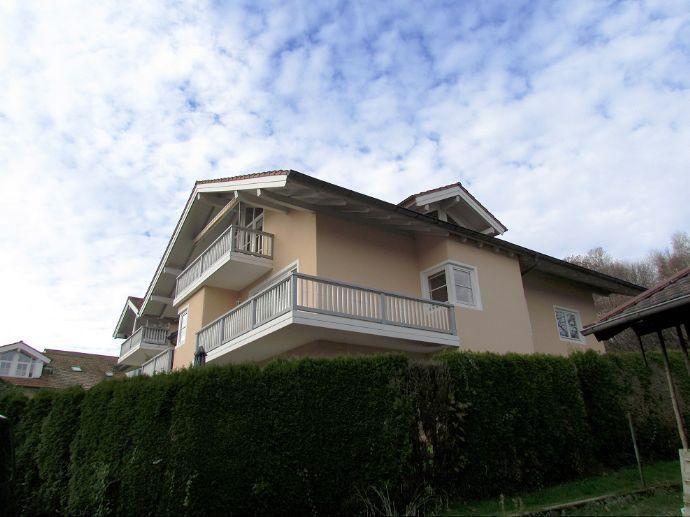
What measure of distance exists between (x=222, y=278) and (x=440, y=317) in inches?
308

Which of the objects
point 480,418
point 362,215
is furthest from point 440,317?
point 480,418

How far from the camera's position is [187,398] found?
8.23 metres

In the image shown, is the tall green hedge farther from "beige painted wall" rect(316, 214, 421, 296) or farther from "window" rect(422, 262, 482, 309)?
"beige painted wall" rect(316, 214, 421, 296)

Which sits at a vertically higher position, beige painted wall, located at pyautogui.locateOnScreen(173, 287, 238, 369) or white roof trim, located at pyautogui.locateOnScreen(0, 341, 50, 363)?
white roof trim, located at pyautogui.locateOnScreen(0, 341, 50, 363)

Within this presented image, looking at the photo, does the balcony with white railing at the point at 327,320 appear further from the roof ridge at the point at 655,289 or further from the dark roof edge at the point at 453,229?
the roof ridge at the point at 655,289

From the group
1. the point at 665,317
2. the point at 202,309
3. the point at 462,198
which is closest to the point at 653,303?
the point at 665,317

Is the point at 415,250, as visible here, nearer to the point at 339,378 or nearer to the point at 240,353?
the point at 240,353

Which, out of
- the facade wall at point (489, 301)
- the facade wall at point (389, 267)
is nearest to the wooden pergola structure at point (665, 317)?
the facade wall at point (489, 301)

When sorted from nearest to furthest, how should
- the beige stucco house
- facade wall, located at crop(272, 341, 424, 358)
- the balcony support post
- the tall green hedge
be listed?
the tall green hedge < the balcony support post < the beige stucco house < facade wall, located at crop(272, 341, 424, 358)

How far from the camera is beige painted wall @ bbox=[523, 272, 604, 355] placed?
18891 millimetres

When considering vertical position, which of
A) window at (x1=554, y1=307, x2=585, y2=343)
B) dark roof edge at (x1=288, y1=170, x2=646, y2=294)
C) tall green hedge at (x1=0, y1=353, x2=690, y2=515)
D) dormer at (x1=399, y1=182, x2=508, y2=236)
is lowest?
tall green hedge at (x1=0, y1=353, x2=690, y2=515)

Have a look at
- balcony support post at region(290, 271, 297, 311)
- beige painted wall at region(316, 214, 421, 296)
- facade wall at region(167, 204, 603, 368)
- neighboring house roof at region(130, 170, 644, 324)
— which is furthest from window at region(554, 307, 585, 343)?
balcony support post at region(290, 271, 297, 311)

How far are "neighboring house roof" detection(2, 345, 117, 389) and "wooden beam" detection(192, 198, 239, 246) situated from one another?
13.6 m

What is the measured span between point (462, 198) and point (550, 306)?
6.19 m
